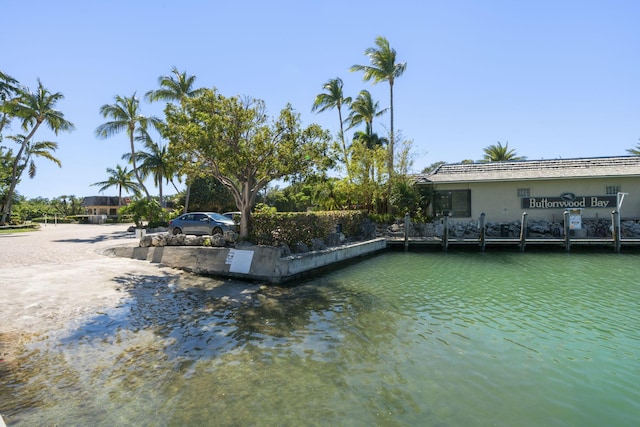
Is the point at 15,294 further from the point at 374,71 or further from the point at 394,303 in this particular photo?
the point at 374,71

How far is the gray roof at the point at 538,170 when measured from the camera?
2091 centimetres

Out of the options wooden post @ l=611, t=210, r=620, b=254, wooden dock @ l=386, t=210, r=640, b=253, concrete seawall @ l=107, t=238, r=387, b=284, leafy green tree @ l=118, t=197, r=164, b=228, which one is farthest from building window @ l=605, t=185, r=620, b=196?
leafy green tree @ l=118, t=197, r=164, b=228

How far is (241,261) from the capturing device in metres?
11.8

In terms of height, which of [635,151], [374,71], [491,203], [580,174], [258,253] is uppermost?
[374,71]

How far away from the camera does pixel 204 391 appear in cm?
451

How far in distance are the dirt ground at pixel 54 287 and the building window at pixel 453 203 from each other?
17.6 m

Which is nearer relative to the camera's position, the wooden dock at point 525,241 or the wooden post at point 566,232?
the wooden dock at point 525,241

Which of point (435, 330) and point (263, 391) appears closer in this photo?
point (263, 391)

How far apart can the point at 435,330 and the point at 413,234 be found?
16127 mm

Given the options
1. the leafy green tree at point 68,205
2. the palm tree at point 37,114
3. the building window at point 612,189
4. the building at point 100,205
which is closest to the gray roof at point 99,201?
the building at point 100,205

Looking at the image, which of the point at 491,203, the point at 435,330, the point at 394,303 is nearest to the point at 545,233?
the point at 491,203

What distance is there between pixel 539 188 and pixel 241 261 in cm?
1943

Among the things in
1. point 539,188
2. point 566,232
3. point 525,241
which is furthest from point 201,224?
point 539,188

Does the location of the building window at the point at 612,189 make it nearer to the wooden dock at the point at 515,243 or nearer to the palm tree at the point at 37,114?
the wooden dock at the point at 515,243
